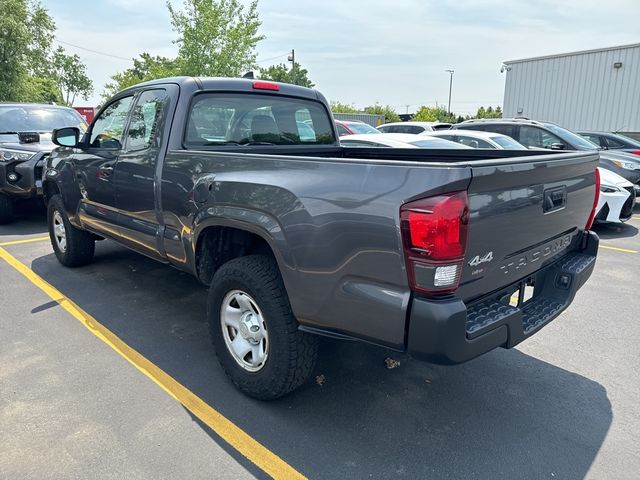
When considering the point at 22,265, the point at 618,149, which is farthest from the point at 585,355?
the point at 618,149

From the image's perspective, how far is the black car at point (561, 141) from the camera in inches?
368

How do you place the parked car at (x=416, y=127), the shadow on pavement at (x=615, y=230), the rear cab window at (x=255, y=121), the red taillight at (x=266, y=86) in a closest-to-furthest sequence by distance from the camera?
the rear cab window at (x=255, y=121) < the red taillight at (x=266, y=86) < the shadow on pavement at (x=615, y=230) < the parked car at (x=416, y=127)

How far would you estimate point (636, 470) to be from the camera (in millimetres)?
2434

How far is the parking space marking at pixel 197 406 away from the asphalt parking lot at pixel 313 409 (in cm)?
1

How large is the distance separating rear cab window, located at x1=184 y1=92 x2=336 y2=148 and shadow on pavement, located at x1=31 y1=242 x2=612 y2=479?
158cm

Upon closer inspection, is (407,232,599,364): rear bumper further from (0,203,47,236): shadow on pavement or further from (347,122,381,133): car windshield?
(347,122,381,133): car windshield

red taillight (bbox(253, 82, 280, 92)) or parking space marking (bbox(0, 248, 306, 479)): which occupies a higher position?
red taillight (bbox(253, 82, 280, 92))

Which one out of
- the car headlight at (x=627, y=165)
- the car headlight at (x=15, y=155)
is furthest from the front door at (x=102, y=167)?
the car headlight at (x=627, y=165)

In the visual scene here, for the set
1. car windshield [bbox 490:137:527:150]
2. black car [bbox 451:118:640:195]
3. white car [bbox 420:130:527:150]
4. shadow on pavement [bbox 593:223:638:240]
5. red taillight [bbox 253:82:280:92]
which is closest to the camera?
red taillight [bbox 253:82:280:92]

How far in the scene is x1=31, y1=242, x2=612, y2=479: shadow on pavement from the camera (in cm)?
249

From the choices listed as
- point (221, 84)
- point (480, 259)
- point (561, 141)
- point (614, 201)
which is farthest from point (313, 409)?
point (561, 141)

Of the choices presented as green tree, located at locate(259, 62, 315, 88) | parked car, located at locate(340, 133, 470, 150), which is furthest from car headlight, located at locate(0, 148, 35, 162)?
green tree, located at locate(259, 62, 315, 88)

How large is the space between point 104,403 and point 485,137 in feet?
26.4

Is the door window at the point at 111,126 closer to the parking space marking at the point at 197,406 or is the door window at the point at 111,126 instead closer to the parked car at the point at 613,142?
the parking space marking at the point at 197,406
